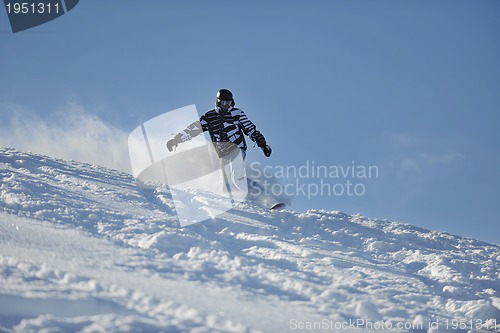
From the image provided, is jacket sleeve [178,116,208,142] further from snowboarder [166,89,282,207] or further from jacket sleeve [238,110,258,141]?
jacket sleeve [238,110,258,141]

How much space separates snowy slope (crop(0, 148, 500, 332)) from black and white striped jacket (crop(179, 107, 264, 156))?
67.0 inches

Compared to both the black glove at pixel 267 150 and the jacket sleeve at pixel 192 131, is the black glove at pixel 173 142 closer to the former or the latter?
the jacket sleeve at pixel 192 131

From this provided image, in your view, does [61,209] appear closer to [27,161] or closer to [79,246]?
[79,246]

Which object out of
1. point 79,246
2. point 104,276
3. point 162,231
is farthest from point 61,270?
point 162,231

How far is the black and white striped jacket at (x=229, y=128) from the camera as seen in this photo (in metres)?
7.41

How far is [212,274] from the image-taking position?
331 centimetres

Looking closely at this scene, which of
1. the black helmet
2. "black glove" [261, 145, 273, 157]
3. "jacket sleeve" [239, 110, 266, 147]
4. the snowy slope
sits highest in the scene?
the black helmet

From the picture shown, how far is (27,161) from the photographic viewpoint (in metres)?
8.50

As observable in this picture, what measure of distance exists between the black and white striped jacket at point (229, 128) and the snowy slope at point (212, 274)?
5.59 ft

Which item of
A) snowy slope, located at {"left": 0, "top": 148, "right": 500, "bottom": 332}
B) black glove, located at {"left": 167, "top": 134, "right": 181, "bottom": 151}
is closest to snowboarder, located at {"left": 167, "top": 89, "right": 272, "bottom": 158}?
black glove, located at {"left": 167, "top": 134, "right": 181, "bottom": 151}

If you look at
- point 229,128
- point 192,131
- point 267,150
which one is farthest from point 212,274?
point 192,131

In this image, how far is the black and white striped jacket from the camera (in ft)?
24.3

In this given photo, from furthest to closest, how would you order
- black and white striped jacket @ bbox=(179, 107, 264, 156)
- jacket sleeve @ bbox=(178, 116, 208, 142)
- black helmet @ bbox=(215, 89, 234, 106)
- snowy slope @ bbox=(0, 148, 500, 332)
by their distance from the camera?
jacket sleeve @ bbox=(178, 116, 208, 142)
black and white striped jacket @ bbox=(179, 107, 264, 156)
black helmet @ bbox=(215, 89, 234, 106)
snowy slope @ bbox=(0, 148, 500, 332)

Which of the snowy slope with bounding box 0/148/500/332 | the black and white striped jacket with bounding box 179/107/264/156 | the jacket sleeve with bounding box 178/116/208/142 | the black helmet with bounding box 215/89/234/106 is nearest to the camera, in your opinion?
the snowy slope with bounding box 0/148/500/332
